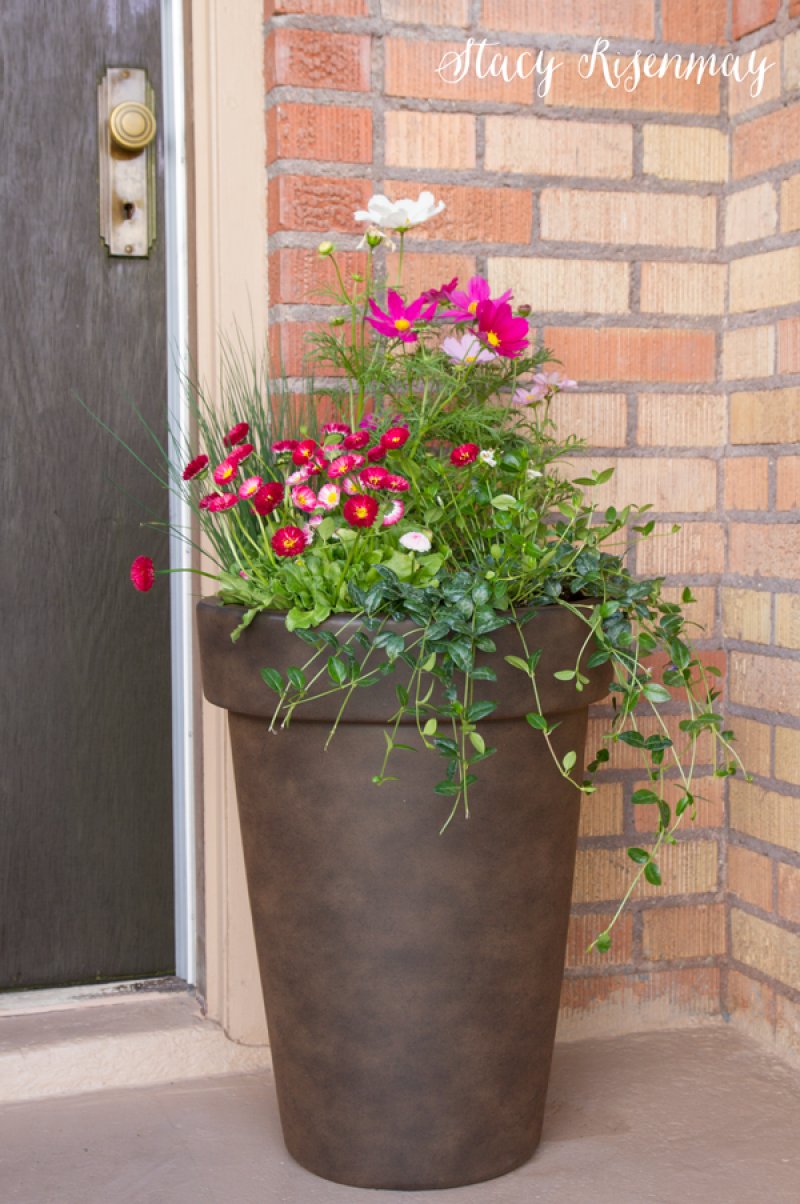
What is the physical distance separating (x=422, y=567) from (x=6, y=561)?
77cm

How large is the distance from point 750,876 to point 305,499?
3.19 ft

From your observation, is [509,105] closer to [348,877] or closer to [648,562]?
[648,562]

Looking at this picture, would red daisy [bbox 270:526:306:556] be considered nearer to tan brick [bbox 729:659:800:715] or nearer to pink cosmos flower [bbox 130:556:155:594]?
pink cosmos flower [bbox 130:556:155:594]

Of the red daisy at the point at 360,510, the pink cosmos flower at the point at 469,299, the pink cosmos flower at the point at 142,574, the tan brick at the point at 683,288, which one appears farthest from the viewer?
the tan brick at the point at 683,288

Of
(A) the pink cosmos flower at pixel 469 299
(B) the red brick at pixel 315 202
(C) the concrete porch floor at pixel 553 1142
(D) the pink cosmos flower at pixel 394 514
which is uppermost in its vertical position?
(B) the red brick at pixel 315 202

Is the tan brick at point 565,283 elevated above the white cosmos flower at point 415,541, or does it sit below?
above

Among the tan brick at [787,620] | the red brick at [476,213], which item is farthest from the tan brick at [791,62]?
the tan brick at [787,620]

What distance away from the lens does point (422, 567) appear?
4.77 ft

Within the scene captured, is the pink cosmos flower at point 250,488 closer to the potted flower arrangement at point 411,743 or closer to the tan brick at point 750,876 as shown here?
the potted flower arrangement at point 411,743

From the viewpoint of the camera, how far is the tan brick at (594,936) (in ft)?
6.56

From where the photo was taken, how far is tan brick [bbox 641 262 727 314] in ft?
6.55

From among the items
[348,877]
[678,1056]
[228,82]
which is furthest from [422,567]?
[678,1056]

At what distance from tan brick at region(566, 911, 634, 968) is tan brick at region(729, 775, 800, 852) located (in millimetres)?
225

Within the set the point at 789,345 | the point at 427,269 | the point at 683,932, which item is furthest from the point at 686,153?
the point at 683,932
